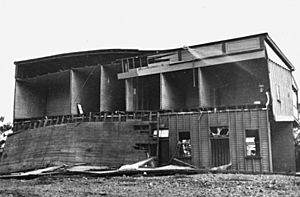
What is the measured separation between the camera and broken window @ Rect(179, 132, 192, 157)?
78.2 feet

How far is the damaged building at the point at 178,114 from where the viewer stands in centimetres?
2255

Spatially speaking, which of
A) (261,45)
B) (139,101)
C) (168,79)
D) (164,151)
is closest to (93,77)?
(139,101)

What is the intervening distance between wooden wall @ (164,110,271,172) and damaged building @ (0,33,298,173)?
56mm

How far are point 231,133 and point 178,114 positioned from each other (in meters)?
3.52

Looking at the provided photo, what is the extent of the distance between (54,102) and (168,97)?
1489cm

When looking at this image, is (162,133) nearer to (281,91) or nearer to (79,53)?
(281,91)

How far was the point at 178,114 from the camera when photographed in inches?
943

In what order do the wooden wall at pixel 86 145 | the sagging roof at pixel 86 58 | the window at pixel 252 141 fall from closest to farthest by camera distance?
1. the window at pixel 252 141
2. the wooden wall at pixel 86 145
3. the sagging roof at pixel 86 58

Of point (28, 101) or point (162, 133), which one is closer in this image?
point (162, 133)

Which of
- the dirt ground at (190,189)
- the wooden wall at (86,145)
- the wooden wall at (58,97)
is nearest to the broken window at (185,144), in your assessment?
the wooden wall at (86,145)

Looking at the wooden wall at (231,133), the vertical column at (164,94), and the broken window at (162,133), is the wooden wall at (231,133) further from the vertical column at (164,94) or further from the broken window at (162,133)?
the vertical column at (164,94)

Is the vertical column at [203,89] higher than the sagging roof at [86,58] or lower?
lower

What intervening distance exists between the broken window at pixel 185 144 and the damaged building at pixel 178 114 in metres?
0.06

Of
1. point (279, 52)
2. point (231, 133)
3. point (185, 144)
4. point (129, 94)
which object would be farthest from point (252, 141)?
point (129, 94)
